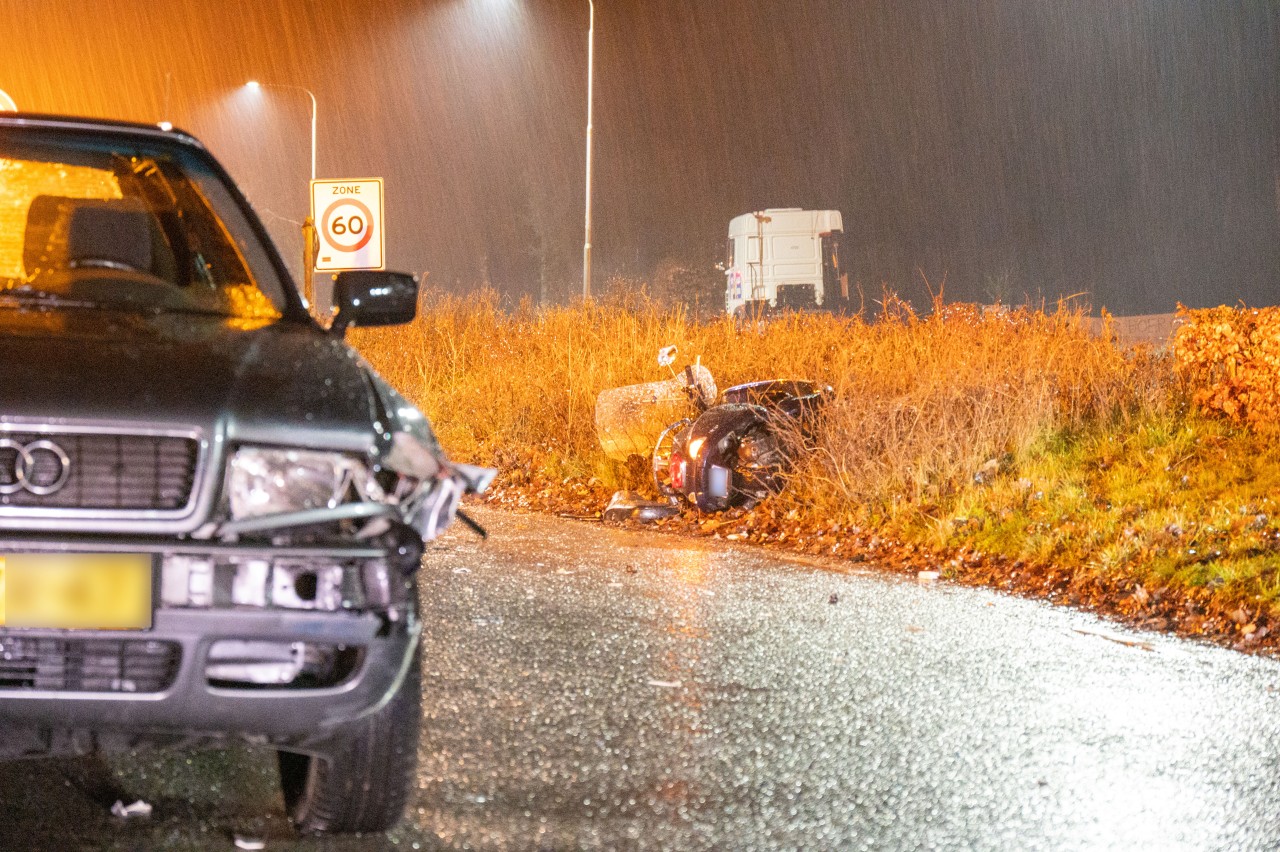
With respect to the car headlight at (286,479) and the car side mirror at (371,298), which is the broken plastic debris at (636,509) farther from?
the car headlight at (286,479)

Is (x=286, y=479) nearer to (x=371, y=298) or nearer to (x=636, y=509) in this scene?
(x=371, y=298)

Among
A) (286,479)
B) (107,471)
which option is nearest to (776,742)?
(286,479)

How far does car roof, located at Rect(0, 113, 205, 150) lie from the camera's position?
4.48 m

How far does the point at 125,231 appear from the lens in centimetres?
434

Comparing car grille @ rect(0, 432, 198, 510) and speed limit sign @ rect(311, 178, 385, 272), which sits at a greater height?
speed limit sign @ rect(311, 178, 385, 272)

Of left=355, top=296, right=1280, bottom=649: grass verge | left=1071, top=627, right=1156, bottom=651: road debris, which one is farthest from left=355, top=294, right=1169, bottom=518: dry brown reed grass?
left=1071, top=627, right=1156, bottom=651: road debris

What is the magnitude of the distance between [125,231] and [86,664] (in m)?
1.76

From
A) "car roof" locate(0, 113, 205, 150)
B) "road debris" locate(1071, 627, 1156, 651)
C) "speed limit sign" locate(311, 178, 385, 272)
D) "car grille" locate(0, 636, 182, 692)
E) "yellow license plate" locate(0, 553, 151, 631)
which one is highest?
"speed limit sign" locate(311, 178, 385, 272)

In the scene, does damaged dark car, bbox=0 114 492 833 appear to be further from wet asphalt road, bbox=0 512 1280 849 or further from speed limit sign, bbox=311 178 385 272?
speed limit sign, bbox=311 178 385 272

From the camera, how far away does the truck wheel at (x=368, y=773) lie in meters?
3.35

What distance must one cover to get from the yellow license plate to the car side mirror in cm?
147

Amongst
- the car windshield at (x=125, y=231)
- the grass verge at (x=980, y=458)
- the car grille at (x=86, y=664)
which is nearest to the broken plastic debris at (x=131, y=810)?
the car grille at (x=86, y=664)

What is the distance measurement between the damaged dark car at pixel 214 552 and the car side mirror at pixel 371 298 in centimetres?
78

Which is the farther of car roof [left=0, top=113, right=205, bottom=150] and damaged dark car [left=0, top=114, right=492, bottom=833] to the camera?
car roof [left=0, top=113, right=205, bottom=150]
